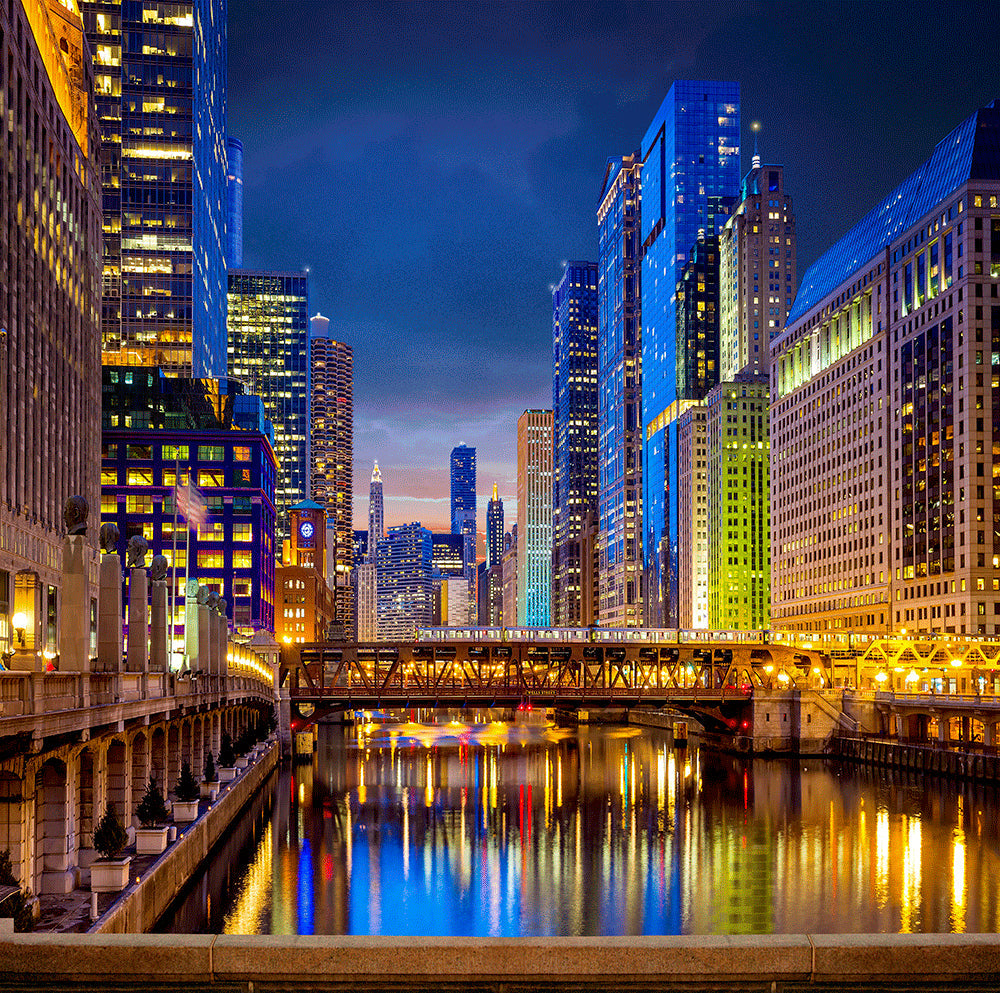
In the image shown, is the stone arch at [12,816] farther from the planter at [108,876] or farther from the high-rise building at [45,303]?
the high-rise building at [45,303]

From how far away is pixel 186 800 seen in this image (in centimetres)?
5594

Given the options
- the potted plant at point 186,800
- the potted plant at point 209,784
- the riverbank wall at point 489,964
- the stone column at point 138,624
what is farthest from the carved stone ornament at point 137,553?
the riverbank wall at point 489,964

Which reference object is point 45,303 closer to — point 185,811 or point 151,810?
point 185,811

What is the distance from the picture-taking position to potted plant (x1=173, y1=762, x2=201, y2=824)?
5383 cm

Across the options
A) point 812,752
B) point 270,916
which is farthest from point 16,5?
point 812,752

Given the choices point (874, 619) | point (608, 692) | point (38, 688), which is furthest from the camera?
point (874, 619)

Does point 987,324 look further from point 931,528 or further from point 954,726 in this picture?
point 954,726

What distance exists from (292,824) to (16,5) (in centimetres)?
6792

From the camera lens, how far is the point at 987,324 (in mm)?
163250

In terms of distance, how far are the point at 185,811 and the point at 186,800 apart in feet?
6.64

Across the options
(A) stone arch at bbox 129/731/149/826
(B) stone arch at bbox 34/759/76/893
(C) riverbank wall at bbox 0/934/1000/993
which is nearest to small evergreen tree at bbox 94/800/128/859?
(B) stone arch at bbox 34/759/76/893

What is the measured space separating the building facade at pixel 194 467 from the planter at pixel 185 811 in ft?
417

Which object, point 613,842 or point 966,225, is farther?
point 966,225

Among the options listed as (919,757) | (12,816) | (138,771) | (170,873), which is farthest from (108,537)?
(919,757)
